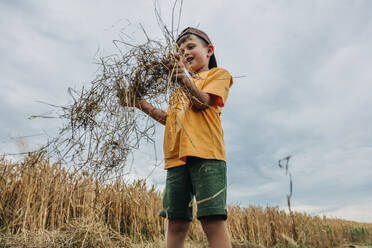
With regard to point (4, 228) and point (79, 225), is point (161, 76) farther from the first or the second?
point (4, 228)

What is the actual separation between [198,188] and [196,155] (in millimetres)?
222

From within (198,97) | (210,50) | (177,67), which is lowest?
(198,97)

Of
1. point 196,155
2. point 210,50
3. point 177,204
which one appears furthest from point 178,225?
point 210,50

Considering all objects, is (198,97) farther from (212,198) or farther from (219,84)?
(212,198)

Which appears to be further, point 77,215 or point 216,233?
point 77,215

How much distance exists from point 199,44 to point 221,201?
1.31 metres

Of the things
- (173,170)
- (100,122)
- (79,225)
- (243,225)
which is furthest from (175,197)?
(243,225)

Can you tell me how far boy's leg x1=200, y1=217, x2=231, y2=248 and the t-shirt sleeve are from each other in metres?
0.81

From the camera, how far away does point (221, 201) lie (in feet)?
5.74

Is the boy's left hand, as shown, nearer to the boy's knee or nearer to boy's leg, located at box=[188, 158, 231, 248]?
boy's leg, located at box=[188, 158, 231, 248]

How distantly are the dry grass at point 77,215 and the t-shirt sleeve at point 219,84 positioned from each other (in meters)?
1.73

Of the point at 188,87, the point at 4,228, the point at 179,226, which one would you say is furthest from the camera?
the point at 4,228

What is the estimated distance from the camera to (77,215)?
4047mm

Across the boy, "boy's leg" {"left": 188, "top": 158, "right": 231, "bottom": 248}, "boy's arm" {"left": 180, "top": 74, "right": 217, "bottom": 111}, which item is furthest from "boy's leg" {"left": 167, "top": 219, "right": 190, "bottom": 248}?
"boy's arm" {"left": 180, "top": 74, "right": 217, "bottom": 111}
